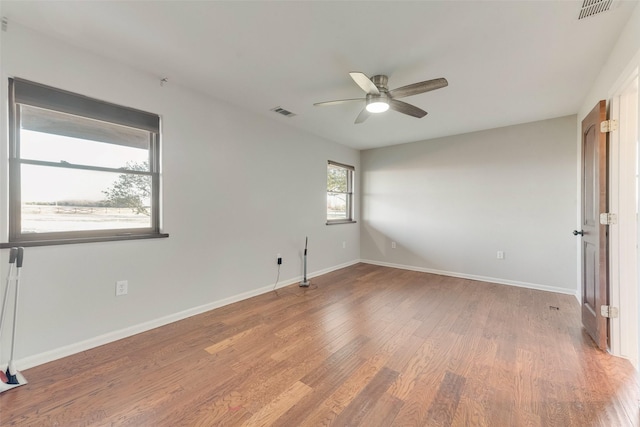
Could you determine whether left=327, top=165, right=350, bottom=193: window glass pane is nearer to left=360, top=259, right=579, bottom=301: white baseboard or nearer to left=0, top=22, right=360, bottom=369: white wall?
left=0, top=22, right=360, bottom=369: white wall

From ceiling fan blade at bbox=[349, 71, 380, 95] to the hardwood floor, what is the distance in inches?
87.8

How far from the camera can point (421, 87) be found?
7.20 ft

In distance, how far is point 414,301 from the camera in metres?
3.37

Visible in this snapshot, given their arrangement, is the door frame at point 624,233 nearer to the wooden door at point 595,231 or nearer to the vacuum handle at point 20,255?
the wooden door at point 595,231

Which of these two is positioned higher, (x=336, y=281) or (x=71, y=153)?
(x=71, y=153)

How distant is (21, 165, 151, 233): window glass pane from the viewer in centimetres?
202

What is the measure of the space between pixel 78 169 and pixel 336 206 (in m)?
3.91

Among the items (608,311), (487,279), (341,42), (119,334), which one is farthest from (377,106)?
(487,279)

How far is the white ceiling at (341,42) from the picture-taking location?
1717 mm

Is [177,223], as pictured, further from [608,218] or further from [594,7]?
[608,218]

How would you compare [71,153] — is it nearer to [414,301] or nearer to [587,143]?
[414,301]

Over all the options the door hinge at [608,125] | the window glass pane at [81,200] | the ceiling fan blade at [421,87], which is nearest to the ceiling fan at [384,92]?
the ceiling fan blade at [421,87]

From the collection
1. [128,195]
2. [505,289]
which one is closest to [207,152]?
[128,195]

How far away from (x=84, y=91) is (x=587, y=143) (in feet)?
15.4
